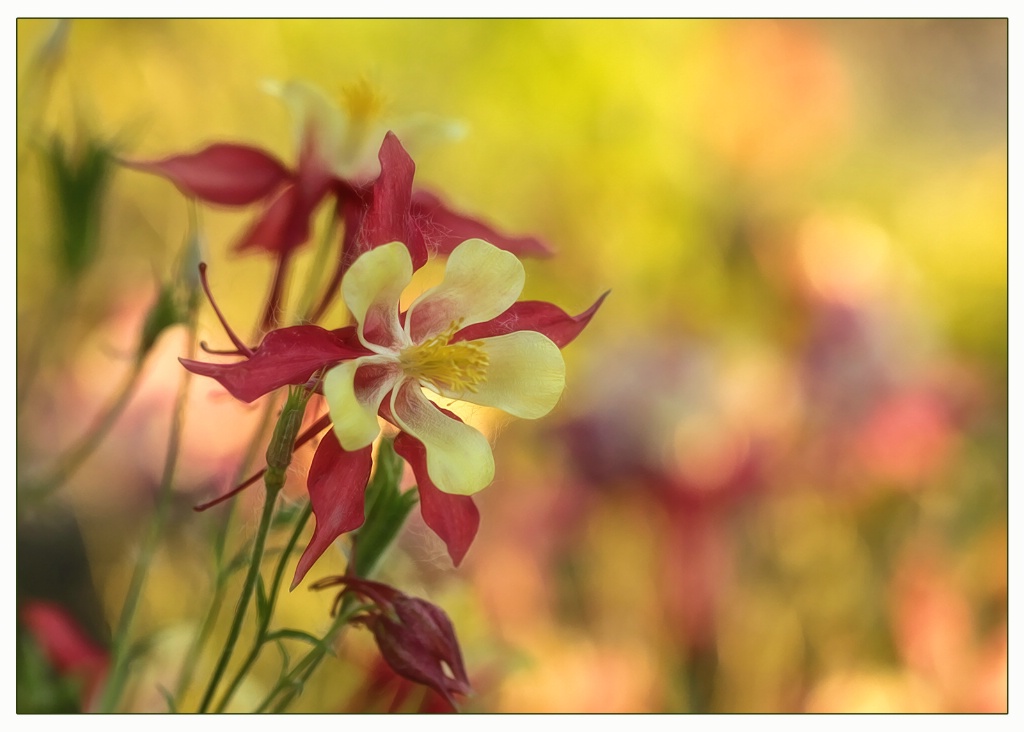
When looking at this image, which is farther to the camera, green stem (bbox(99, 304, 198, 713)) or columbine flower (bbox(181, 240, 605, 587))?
green stem (bbox(99, 304, 198, 713))

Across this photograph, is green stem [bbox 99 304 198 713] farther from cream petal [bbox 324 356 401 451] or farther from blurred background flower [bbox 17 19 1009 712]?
blurred background flower [bbox 17 19 1009 712]

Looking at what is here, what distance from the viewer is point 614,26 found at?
95 cm

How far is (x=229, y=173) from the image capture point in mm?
467

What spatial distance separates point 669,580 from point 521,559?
0.55 feet

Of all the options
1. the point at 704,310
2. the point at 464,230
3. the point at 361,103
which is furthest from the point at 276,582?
the point at 704,310

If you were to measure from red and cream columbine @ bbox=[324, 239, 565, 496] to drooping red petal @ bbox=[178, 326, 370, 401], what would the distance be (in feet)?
0.04

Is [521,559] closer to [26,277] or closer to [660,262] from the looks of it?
[660,262]

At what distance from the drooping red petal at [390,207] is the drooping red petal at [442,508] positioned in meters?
0.06

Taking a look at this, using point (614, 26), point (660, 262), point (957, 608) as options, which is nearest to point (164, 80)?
point (614, 26)

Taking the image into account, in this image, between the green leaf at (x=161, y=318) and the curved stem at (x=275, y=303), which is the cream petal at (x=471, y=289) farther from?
the green leaf at (x=161, y=318)

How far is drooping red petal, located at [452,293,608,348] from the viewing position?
339 millimetres

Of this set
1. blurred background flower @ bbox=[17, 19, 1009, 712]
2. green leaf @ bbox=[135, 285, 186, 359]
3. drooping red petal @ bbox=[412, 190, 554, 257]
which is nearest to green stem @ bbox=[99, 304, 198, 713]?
green leaf @ bbox=[135, 285, 186, 359]

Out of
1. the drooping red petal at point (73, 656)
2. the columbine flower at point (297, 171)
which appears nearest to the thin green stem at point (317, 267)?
the columbine flower at point (297, 171)
